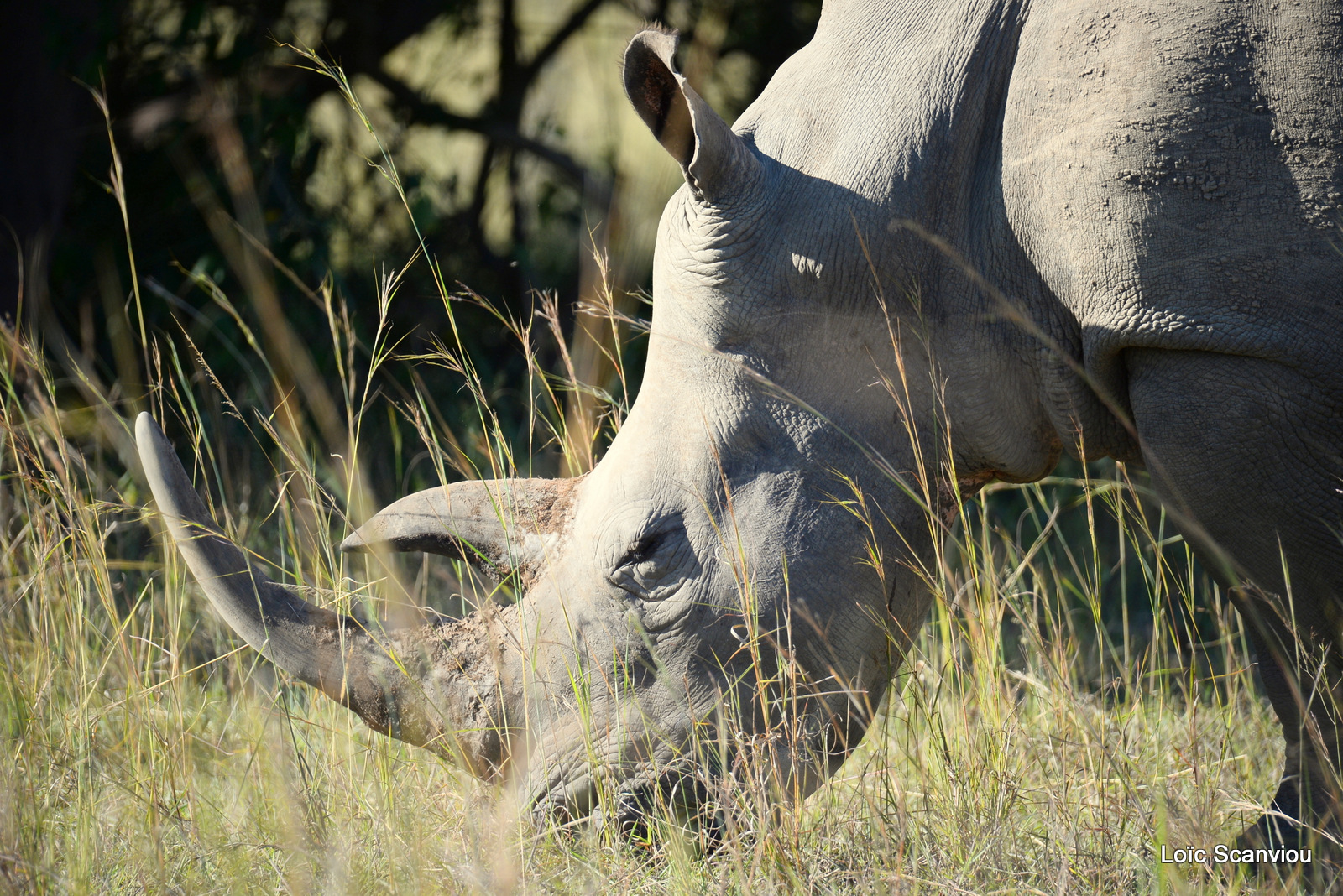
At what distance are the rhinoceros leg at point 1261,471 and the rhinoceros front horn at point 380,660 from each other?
1130 millimetres

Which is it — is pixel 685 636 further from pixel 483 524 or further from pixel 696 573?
pixel 483 524

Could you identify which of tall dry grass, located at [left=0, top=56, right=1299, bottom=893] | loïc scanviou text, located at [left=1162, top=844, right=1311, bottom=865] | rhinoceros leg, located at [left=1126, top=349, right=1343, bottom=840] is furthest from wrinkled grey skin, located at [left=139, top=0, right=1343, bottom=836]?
loïc scanviou text, located at [left=1162, top=844, right=1311, bottom=865]

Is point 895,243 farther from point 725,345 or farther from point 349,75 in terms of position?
point 349,75

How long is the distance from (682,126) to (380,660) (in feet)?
3.43

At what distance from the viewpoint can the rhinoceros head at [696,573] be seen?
2113mm

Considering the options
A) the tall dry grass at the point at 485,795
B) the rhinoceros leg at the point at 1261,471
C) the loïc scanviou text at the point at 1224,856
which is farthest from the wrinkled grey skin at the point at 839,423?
the loïc scanviou text at the point at 1224,856

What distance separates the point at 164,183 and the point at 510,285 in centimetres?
140

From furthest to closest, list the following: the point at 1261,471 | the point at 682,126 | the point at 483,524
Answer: the point at 483,524, the point at 682,126, the point at 1261,471

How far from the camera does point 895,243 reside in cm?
211

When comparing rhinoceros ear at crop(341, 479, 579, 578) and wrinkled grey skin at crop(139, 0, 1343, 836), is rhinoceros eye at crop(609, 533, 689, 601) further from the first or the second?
rhinoceros ear at crop(341, 479, 579, 578)

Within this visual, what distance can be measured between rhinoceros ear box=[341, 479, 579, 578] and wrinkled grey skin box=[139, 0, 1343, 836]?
0.4 inches

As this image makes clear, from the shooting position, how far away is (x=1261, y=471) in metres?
1.93

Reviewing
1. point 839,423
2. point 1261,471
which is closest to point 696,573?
point 839,423

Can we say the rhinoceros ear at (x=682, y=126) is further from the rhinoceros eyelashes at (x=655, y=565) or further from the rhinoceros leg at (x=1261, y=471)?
the rhinoceros leg at (x=1261, y=471)
